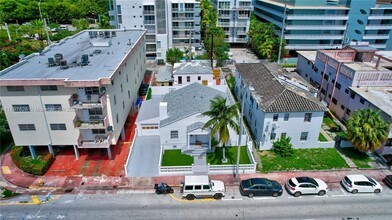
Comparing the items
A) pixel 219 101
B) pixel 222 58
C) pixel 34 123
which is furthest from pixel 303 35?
pixel 34 123

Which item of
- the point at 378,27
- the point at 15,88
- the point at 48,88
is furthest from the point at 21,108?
the point at 378,27

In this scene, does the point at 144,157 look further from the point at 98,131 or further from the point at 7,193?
the point at 7,193

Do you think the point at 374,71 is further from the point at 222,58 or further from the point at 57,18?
the point at 57,18

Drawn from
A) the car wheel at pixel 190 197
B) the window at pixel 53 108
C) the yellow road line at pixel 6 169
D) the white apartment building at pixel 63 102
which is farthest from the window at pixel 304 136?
the yellow road line at pixel 6 169

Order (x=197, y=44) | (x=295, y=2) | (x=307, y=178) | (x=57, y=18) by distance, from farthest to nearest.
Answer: (x=57, y=18), (x=197, y=44), (x=295, y=2), (x=307, y=178)

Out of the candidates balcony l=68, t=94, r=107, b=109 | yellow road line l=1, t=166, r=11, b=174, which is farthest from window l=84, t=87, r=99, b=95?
yellow road line l=1, t=166, r=11, b=174

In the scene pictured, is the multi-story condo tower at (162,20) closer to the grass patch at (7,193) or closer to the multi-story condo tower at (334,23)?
the multi-story condo tower at (334,23)
